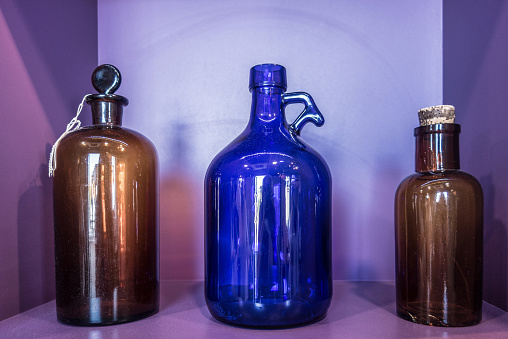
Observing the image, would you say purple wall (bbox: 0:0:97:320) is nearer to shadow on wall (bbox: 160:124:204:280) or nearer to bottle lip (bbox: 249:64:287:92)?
shadow on wall (bbox: 160:124:204:280)

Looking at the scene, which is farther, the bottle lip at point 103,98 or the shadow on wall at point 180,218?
the shadow on wall at point 180,218

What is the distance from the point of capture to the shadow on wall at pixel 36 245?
2.13 ft

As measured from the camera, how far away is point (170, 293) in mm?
780

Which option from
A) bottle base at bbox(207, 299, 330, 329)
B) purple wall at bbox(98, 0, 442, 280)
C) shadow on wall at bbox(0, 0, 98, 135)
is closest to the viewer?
bottle base at bbox(207, 299, 330, 329)

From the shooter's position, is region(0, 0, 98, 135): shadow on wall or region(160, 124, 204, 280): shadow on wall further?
region(160, 124, 204, 280): shadow on wall

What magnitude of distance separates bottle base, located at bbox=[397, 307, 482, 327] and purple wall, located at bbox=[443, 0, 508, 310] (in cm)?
11

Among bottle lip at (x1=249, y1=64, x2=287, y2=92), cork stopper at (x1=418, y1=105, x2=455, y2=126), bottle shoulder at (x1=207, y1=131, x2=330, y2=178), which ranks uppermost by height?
bottle lip at (x1=249, y1=64, x2=287, y2=92)

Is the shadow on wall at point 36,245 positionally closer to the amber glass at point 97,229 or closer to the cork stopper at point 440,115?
the amber glass at point 97,229

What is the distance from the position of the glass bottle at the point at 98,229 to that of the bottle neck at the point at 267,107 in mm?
190

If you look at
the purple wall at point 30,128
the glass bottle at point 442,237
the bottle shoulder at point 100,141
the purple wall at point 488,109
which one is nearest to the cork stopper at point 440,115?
the glass bottle at point 442,237

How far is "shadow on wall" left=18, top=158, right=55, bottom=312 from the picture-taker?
65 centimetres

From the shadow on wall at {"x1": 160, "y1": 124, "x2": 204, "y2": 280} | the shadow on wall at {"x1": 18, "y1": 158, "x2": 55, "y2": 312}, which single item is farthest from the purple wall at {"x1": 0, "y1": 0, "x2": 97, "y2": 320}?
the shadow on wall at {"x1": 160, "y1": 124, "x2": 204, "y2": 280}

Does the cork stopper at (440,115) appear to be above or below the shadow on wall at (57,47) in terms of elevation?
below

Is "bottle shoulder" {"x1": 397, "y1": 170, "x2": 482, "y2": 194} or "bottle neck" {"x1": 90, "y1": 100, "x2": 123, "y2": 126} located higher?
"bottle neck" {"x1": 90, "y1": 100, "x2": 123, "y2": 126}
